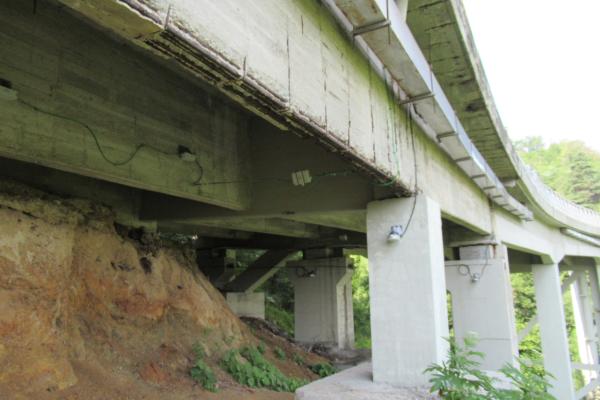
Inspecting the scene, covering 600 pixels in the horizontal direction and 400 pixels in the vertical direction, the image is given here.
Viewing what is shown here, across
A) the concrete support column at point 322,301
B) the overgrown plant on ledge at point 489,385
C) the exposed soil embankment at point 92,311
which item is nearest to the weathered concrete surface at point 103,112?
the exposed soil embankment at point 92,311

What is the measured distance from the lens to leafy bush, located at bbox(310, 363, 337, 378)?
12.5 meters

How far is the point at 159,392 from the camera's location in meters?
7.24

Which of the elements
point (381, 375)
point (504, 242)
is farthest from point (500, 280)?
point (381, 375)

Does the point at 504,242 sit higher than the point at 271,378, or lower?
higher

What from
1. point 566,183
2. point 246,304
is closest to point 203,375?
point 246,304

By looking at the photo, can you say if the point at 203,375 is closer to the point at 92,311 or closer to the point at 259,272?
the point at 92,311

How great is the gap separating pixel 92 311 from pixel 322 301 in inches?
464

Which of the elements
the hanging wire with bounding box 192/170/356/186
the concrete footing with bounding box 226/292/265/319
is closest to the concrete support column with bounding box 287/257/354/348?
the concrete footing with bounding box 226/292/265/319

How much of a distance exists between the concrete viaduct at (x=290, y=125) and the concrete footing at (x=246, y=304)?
7.08 m

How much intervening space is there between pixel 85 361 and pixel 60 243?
5.85 ft

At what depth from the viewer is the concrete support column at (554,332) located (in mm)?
15422

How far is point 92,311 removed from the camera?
746cm

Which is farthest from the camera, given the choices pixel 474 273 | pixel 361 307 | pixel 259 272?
pixel 361 307

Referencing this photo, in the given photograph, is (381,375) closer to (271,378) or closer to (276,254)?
(271,378)
